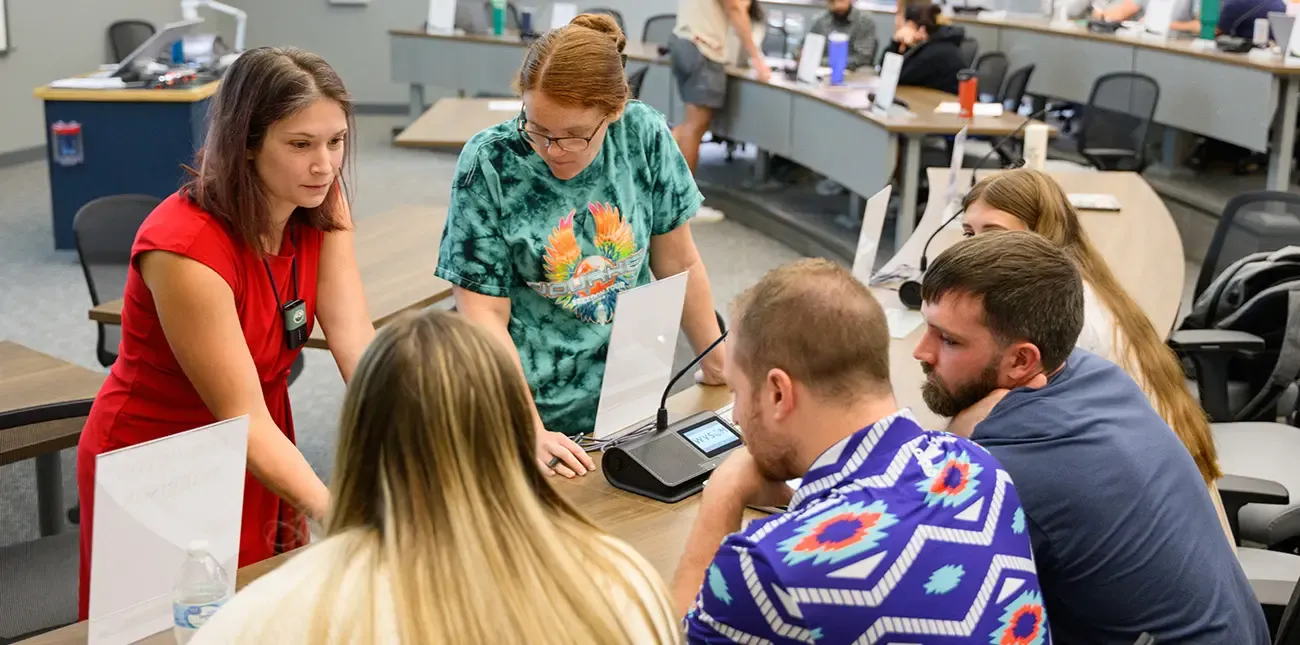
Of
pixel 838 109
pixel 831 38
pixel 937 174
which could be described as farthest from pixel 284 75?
pixel 831 38

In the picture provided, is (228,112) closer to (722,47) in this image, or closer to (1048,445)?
(1048,445)

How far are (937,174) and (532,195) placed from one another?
233 cm

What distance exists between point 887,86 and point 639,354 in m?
3.83

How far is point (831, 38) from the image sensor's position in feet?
21.8

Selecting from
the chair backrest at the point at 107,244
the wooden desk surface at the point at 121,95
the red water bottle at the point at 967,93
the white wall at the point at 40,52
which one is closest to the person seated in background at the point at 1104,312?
the chair backrest at the point at 107,244

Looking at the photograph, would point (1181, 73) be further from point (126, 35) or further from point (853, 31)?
point (126, 35)

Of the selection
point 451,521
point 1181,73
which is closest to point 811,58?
point 1181,73

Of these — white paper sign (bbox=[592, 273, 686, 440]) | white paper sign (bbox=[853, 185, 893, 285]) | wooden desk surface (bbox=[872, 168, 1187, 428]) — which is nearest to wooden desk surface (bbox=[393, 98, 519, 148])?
wooden desk surface (bbox=[872, 168, 1187, 428])

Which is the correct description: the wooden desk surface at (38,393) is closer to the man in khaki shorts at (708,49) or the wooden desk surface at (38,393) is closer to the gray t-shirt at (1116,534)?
the gray t-shirt at (1116,534)

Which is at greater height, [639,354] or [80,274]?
[639,354]

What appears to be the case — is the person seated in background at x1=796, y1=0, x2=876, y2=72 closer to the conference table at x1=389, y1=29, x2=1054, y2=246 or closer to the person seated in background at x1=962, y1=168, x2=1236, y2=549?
the conference table at x1=389, y1=29, x2=1054, y2=246

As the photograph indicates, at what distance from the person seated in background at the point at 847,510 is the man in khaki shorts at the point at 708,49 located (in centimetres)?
551

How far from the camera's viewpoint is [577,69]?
1.98m

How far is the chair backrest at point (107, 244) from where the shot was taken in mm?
3457
